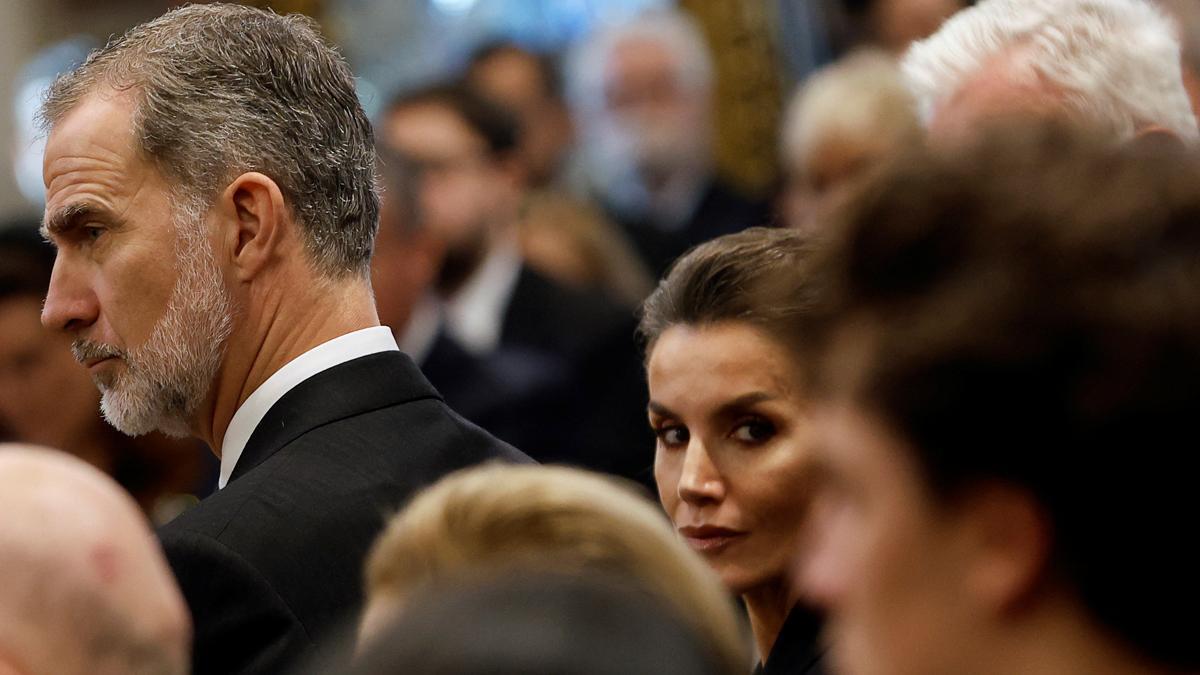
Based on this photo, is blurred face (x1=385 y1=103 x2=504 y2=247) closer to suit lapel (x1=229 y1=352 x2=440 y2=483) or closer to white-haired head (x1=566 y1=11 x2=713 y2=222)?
white-haired head (x1=566 y1=11 x2=713 y2=222)

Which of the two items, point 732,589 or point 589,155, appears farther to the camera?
point 589,155

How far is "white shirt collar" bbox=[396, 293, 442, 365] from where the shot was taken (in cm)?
516

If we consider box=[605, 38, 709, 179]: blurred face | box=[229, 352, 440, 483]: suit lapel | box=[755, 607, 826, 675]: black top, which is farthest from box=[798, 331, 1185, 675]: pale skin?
box=[605, 38, 709, 179]: blurred face

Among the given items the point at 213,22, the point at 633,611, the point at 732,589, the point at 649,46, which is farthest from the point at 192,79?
the point at 649,46

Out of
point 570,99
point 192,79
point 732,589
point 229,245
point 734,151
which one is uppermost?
point 192,79

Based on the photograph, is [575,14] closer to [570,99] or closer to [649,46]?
[570,99]

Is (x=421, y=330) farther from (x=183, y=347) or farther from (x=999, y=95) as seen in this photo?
(x=999, y=95)

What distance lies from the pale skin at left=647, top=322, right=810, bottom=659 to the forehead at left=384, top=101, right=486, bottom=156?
2.84 metres

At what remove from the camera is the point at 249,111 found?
2.69 meters

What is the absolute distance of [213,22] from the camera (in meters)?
2.79

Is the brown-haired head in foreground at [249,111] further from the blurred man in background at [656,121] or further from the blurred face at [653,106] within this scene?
the blurred face at [653,106]

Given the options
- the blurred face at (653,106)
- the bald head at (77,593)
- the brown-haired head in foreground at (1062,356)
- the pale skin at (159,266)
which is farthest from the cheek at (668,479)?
the blurred face at (653,106)

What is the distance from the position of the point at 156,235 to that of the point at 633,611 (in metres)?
1.68

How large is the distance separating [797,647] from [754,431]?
352 mm
